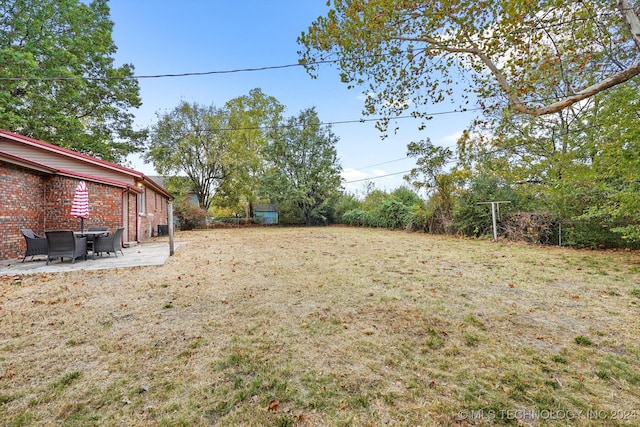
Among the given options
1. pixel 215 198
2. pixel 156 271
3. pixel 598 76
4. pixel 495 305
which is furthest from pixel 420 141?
pixel 215 198

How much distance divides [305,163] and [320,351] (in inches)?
961

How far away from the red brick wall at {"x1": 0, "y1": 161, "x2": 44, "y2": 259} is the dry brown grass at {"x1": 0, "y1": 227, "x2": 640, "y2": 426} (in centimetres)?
302

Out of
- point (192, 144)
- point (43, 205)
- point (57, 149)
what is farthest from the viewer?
point (192, 144)

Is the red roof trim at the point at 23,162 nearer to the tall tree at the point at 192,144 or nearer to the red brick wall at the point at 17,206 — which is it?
the red brick wall at the point at 17,206

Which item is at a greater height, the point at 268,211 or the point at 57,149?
the point at 57,149

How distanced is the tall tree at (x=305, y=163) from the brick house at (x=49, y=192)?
14.3 meters

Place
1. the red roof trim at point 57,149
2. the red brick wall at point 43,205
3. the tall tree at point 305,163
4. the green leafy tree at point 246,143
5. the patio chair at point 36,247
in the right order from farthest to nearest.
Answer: the tall tree at point 305,163 → the green leafy tree at point 246,143 → the red roof trim at point 57,149 → the red brick wall at point 43,205 → the patio chair at point 36,247

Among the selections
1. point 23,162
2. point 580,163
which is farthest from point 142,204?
point 580,163

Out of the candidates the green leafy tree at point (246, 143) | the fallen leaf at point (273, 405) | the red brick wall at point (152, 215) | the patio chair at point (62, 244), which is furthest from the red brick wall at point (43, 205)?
the green leafy tree at point (246, 143)

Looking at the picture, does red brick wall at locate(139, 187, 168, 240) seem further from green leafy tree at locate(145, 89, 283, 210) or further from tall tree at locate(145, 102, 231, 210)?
green leafy tree at locate(145, 89, 283, 210)

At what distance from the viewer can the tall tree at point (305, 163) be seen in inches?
989

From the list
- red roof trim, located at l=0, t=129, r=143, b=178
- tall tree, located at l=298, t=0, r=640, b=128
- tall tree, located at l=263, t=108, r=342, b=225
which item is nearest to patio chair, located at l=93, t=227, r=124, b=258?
red roof trim, located at l=0, t=129, r=143, b=178

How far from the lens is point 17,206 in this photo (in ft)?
23.7

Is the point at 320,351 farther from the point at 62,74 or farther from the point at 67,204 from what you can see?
the point at 62,74
